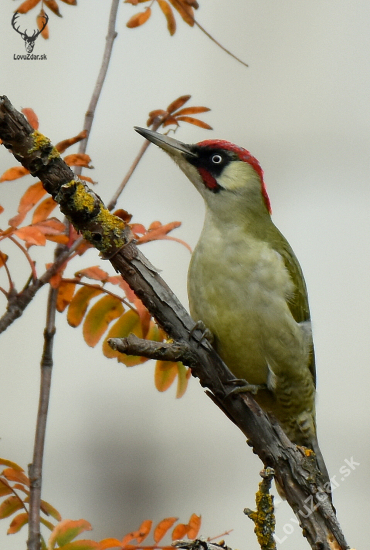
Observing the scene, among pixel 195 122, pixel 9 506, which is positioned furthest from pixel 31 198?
pixel 9 506

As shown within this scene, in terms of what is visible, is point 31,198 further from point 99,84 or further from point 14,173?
point 99,84

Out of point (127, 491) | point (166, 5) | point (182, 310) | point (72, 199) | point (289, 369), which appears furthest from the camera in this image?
point (127, 491)

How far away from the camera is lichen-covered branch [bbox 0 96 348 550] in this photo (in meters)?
1.92

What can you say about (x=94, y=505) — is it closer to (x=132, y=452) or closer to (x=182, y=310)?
(x=132, y=452)

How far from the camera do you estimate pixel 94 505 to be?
6.00 meters

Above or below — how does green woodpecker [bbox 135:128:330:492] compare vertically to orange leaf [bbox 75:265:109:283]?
above

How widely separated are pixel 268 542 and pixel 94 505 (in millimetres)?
4252

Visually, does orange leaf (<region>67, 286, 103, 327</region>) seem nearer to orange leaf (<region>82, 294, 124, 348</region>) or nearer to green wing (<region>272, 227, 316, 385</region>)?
orange leaf (<region>82, 294, 124, 348</region>)

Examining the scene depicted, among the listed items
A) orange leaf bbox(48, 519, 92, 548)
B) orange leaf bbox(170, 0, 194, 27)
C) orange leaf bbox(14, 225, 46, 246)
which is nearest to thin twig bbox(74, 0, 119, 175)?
orange leaf bbox(170, 0, 194, 27)

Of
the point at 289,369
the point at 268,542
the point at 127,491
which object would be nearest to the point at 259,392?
the point at 289,369

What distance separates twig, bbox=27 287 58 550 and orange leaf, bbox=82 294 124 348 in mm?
156

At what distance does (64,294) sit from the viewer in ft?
7.77

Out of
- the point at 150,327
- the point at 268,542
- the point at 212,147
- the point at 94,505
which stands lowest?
the point at 268,542

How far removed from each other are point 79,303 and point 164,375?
43 cm
